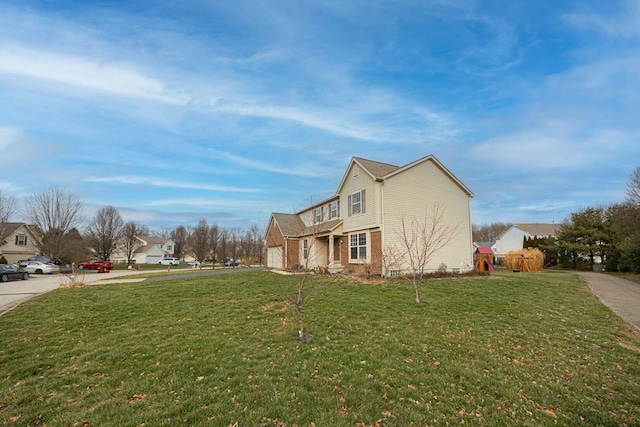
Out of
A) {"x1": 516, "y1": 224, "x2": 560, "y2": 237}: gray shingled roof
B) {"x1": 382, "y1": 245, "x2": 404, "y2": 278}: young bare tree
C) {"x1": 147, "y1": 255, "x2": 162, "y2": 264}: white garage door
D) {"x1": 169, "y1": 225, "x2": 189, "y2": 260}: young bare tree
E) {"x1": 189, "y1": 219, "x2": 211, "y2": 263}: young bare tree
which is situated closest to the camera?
{"x1": 382, "y1": 245, "x2": 404, "y2": 278}: young bare tree

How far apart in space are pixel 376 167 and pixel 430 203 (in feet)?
13.5

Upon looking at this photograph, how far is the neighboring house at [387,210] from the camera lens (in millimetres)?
18047

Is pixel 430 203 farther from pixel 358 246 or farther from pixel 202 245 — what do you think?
pixel 202 245

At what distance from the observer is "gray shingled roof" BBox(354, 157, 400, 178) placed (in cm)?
1881

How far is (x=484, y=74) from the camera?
579 inches

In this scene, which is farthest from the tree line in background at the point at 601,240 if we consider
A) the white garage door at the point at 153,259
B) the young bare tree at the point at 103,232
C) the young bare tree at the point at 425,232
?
the white garage door at the point at 153,259

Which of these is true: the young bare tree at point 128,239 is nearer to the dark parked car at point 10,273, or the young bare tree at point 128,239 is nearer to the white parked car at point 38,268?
the white parked car at point 38,268

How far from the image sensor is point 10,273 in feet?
76.7

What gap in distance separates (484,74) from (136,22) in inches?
578

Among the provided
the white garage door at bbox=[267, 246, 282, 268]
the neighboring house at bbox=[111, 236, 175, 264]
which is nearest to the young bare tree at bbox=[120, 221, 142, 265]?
the neighboring house at bbox=[111, 236, 175, 264]

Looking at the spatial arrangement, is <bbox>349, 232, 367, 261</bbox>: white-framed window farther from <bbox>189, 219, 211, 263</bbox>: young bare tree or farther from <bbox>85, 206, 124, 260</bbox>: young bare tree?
<bbox>85, 206, 124, 260</bbox>: young bare tree

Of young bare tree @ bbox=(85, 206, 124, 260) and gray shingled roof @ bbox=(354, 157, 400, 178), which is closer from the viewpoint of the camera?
gray shingled roof @ bbox=(354, 157, 400, 178)

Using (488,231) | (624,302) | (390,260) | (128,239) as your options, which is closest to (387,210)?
(390,260)

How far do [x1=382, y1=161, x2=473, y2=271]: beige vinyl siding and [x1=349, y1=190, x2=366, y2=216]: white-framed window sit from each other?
6.20ft
